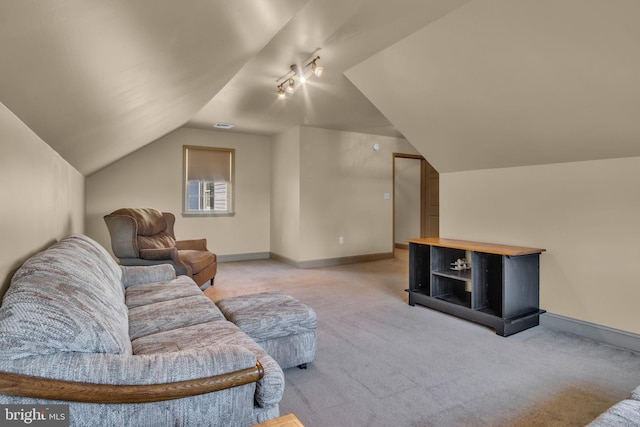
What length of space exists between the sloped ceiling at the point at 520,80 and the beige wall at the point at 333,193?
8.26ft

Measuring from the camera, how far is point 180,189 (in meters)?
5.96

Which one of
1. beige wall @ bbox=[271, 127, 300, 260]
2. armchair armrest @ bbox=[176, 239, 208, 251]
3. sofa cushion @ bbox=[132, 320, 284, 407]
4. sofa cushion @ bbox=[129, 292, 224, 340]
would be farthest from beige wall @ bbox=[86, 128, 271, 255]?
sofa cushion @ bbox=[132, 320, 284, 407]

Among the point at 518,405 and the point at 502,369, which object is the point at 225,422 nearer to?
the point at 518,405

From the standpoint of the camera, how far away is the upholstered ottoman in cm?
217

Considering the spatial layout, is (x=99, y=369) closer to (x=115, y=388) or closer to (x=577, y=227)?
(x=115, y=388)

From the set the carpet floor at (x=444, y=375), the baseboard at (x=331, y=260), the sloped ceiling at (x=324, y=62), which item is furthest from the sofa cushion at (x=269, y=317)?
the baseboard at (x=331, y=260)

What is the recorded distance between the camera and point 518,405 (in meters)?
1.90

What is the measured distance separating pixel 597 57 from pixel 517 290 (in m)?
1.89

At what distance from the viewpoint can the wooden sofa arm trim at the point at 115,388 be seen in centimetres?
90

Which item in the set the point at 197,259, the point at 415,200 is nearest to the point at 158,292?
the point at 197,259

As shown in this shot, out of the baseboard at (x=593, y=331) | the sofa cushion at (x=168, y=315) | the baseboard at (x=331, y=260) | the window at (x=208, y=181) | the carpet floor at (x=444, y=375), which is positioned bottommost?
the carpet floor at (x=444, y=375)

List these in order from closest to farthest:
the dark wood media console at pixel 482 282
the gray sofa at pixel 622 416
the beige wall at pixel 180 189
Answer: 1. the gray sofa at pixel 622 416
2. the dark wood media console at pixel 482 282
3. the beige wall at pixel 180 189

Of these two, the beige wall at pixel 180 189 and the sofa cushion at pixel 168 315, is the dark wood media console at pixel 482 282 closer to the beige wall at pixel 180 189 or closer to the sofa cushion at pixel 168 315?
the sofa cushion at pixel 168 315

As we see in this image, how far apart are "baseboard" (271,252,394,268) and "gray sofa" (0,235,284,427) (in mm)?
4309
